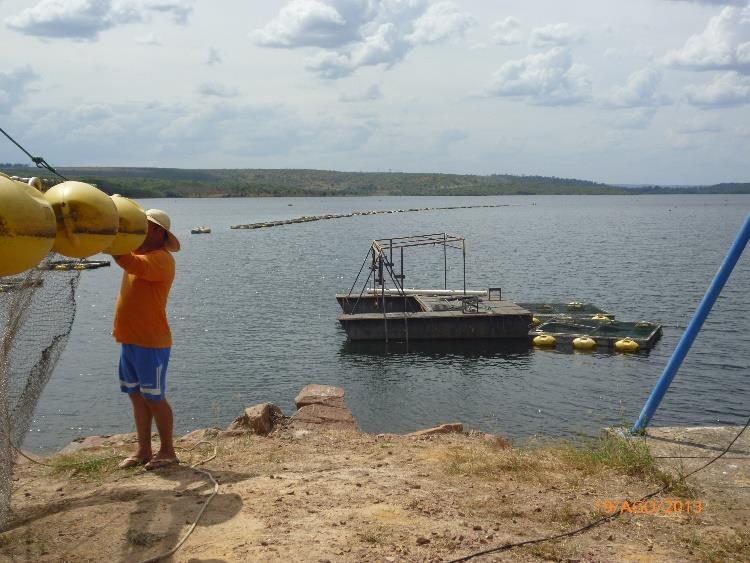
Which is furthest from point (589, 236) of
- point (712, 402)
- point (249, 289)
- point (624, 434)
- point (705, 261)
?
point (624, 434)

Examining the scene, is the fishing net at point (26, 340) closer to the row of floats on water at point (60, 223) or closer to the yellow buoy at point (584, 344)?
the row of floats on water at point (60, 223)

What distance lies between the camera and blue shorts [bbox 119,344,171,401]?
269 inches

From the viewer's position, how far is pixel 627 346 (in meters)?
23.8

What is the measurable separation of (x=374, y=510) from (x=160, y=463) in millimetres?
2364

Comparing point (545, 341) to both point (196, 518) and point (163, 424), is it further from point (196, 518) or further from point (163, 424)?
point (196, 518)

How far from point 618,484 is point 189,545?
3398mm

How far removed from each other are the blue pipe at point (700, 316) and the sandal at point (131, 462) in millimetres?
4619

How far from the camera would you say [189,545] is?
5.27m

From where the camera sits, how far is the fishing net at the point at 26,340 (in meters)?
6.12

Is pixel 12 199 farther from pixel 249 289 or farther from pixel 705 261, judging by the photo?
pixel 705 261

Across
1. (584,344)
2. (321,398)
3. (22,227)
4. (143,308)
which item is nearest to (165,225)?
(143,308)

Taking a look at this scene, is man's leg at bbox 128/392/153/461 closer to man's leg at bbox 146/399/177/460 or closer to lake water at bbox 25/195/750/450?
man's leg at bbox 146/399/177/460

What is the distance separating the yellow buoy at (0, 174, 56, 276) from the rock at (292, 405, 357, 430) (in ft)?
20.1

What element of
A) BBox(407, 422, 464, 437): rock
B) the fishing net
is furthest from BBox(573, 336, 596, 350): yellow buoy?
the fishing net
